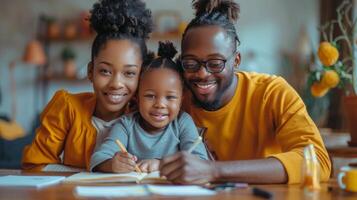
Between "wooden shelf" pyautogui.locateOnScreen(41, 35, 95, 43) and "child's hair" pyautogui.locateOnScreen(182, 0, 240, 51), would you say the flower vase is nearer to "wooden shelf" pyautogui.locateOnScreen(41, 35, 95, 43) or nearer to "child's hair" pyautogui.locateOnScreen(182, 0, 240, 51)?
"child's hair" pyautogui.locateOnScreen(182, 0, 240, 51)

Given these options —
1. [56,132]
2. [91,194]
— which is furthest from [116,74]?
[91,194]

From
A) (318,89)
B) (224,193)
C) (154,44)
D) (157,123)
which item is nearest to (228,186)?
(224,193)

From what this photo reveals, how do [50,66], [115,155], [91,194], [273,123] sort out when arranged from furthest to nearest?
1. [50,66]
2. [273,123]
3. [115,155]
4. [91,194]

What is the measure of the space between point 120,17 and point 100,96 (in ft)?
0.86

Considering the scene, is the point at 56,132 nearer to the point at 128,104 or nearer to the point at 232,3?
the point at 128,104

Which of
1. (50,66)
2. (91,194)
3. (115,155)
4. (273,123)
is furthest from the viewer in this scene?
(50,66)

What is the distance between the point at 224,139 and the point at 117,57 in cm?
43

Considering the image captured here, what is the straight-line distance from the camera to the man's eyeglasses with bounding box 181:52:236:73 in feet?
5.20

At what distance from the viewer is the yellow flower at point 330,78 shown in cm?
220

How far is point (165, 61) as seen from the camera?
5.39 feet

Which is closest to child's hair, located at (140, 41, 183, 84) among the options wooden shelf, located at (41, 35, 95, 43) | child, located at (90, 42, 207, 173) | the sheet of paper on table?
child, located at (90, 42, 207, 173)

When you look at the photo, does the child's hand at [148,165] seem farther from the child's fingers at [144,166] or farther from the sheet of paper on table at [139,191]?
the sheet of paper on table at [139,191]

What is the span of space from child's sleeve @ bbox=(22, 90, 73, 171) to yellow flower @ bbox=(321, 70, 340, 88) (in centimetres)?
111

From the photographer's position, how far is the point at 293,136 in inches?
58.4
